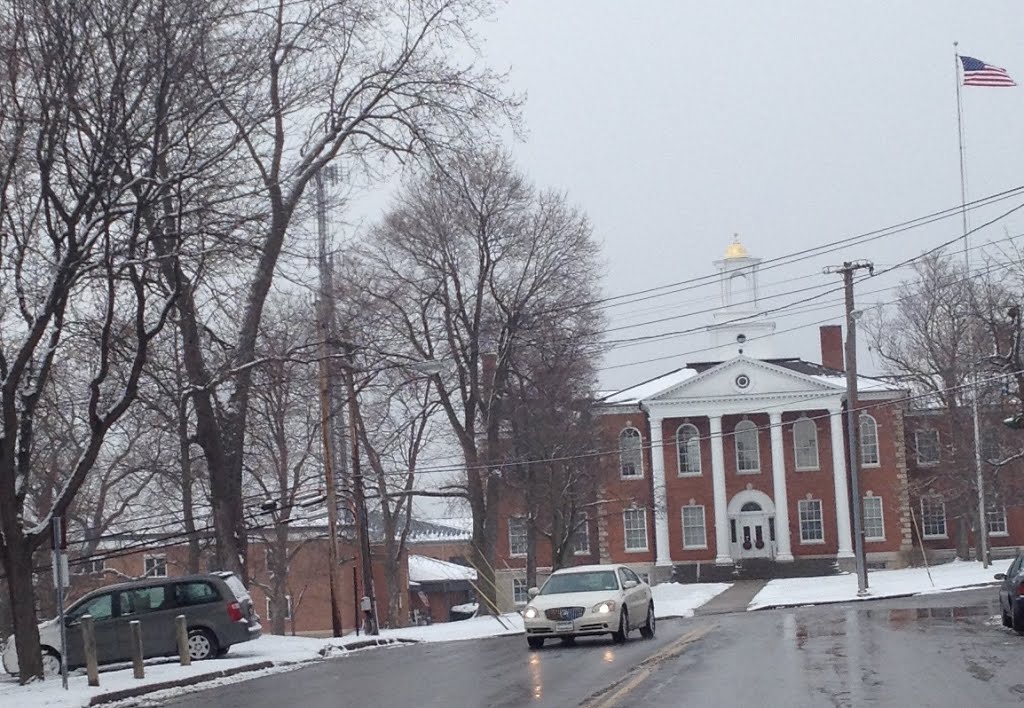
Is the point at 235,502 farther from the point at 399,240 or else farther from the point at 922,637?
the point at 399,240

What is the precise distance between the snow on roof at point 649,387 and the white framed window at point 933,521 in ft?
45.5

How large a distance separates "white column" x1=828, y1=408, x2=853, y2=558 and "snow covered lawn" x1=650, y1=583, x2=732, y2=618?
855 centimetres

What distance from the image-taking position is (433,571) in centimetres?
8269

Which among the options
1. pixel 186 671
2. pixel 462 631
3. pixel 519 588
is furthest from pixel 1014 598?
pixel 519 588

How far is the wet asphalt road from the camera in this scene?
14.6 m

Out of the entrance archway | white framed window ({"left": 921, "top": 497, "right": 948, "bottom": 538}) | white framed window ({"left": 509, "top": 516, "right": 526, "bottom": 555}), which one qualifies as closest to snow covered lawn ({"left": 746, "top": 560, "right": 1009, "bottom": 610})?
the entrance archway

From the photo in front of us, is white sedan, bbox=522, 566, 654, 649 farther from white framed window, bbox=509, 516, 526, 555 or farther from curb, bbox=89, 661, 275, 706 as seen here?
white framed window, bbox=509, 516, 526, 555

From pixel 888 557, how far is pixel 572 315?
29443mm

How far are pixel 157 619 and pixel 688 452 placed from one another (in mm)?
49281

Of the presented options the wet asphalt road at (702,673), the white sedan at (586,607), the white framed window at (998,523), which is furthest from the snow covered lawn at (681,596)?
the white framed window at (998,523)

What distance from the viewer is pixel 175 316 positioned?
3106 cm

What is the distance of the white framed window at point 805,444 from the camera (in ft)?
235

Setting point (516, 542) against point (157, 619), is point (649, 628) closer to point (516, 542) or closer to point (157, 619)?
point (157, 619)

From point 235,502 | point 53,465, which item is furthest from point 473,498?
point 235,502
